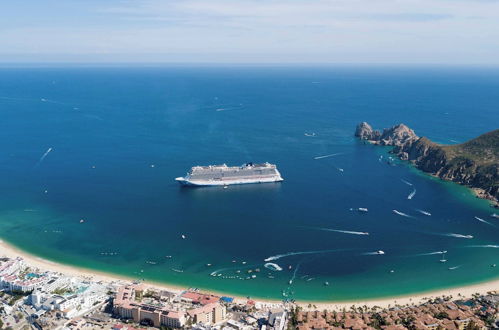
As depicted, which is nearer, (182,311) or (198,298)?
(182,311)

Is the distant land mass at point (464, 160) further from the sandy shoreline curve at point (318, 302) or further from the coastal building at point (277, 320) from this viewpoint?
the coastal building at point (277, 320)

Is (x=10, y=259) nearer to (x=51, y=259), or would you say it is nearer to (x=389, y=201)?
(x=51, y=259)

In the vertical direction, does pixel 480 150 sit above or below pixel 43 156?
above

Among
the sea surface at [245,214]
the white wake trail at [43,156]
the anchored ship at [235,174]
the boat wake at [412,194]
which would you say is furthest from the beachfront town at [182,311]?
the white wake trail at [43,156]

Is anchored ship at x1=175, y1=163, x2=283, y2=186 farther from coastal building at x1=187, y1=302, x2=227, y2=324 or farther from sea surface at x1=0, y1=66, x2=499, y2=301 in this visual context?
coastal building at x1=187, y1=302, x2=227, y2=324

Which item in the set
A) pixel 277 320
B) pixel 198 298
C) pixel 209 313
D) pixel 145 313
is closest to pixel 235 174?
pixel 198 298

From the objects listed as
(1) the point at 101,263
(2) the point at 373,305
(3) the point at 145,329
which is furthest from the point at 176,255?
(2) the point at 373,305

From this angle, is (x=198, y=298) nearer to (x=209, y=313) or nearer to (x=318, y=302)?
(x=209, y=313)
